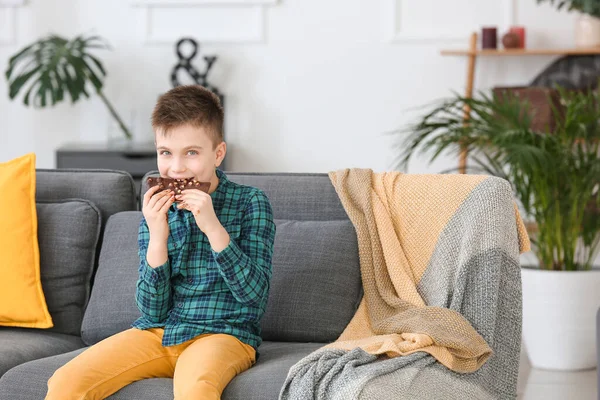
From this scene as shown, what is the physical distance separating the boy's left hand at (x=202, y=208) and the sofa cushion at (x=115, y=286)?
49cm

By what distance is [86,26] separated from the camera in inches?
205

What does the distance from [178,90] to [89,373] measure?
714mm

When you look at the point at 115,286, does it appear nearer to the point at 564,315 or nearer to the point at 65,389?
the point at 65,389

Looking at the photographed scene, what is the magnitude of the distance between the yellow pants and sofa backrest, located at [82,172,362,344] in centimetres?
27

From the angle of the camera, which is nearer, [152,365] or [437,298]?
[152,365]

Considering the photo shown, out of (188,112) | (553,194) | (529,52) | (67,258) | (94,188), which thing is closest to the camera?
(188,112)

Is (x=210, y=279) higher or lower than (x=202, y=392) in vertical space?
higher

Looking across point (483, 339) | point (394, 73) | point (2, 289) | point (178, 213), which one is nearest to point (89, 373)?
point (178, 213)

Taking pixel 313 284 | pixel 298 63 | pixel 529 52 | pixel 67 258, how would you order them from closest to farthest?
pixel 313 284 → pixel 67 258 → pixel 529 52 → pixel 298 63

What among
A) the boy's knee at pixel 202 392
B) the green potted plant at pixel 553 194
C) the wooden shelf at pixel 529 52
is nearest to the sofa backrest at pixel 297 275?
the boy's knee at pixel 202 392

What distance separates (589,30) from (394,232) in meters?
2.65

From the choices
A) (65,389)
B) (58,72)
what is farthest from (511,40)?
(65,389)

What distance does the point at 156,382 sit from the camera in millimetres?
2162

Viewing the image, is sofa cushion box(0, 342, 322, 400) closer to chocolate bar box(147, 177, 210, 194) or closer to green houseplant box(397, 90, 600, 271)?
chocolate bar box(147, 177, 210, 194)
